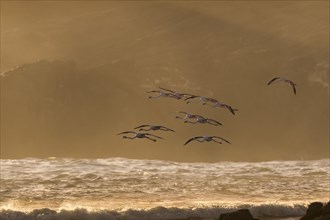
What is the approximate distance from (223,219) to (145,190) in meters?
20.3

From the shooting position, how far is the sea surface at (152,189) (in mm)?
38094

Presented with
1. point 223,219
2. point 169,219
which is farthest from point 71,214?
point 223,219

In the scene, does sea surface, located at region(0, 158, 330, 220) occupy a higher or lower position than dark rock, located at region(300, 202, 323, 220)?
higher

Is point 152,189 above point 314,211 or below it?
above

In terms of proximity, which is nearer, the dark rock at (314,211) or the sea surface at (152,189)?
the dark rock at (314,211)

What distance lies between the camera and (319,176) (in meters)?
56.8

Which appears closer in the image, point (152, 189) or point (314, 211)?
point (314, 211)

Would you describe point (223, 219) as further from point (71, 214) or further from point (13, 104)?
point (13, 104)

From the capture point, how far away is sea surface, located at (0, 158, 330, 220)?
38094 millimetres

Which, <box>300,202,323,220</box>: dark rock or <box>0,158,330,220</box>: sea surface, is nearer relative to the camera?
<box>300,202,323,220</box>: dark rock

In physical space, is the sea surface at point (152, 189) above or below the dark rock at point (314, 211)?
above

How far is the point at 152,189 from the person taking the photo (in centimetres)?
5003

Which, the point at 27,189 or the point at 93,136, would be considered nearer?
the point at 27,189

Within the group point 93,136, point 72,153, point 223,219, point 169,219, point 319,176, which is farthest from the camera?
point 93,136
